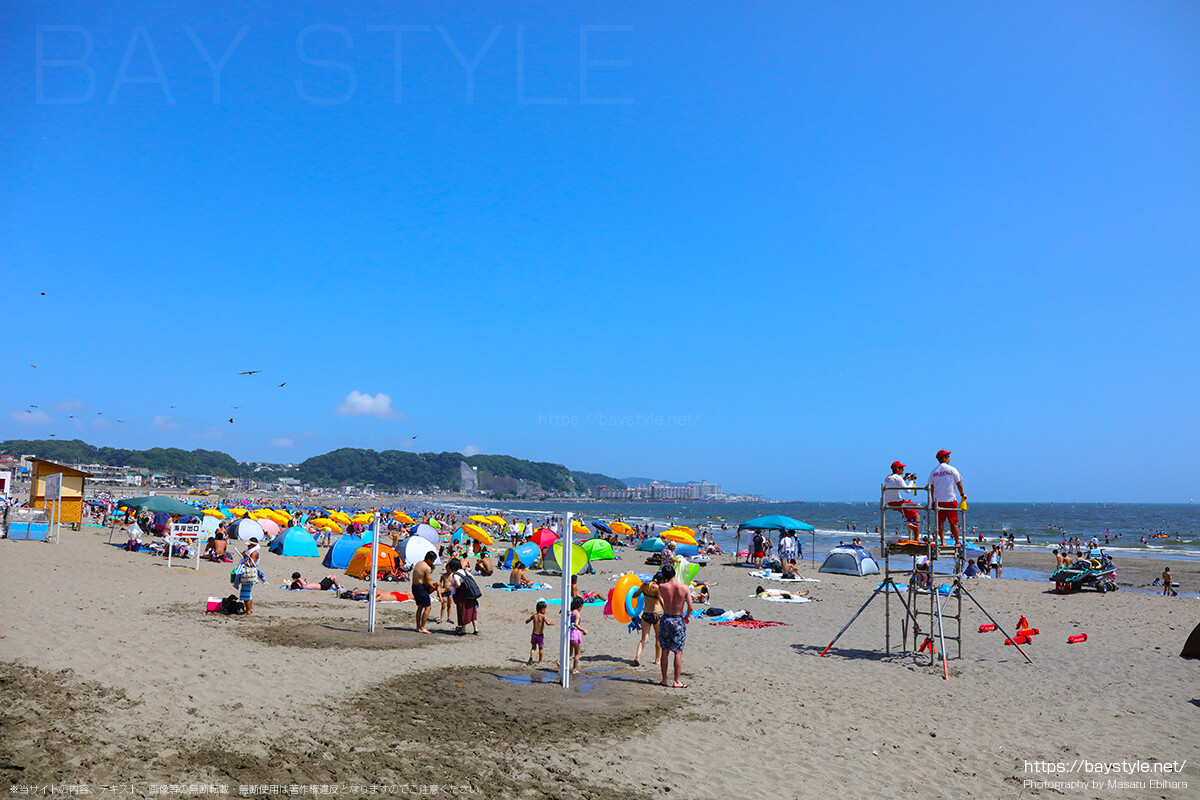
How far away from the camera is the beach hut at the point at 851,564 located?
25875 millimetres

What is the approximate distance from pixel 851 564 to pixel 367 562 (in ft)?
57.4

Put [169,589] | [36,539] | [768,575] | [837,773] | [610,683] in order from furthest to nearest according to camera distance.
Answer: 1. [768,575]
2. [36,539]
3. [169,589]
4. [610,683]
5. [837,773]

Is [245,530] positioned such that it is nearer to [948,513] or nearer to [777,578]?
[777,578]

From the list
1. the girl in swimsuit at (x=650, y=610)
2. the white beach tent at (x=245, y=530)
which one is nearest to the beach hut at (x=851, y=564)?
the girl in swimsuit at (x=650, y=610)

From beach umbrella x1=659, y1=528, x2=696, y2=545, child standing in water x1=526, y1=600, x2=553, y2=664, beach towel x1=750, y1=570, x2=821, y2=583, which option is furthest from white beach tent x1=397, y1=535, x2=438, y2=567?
beach umbrella x1=659, y1=528, x2=696, y2=545

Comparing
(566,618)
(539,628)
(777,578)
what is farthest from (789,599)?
(566,618)

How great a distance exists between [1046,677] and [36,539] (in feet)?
87.1

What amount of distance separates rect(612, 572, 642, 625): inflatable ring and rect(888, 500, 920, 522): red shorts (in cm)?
400

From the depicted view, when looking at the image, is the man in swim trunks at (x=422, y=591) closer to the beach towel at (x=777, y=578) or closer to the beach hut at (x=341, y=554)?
the beach hut at (x=341, y=554)

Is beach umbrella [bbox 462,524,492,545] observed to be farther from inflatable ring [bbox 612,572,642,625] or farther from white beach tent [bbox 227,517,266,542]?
inflatable ring [bbox 612,572,642,625]

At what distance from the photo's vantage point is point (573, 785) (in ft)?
17.7

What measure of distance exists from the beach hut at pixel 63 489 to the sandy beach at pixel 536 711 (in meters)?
13.7

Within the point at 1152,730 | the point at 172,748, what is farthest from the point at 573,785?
the point at 1152,730

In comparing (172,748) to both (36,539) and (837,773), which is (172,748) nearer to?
(837,773)
